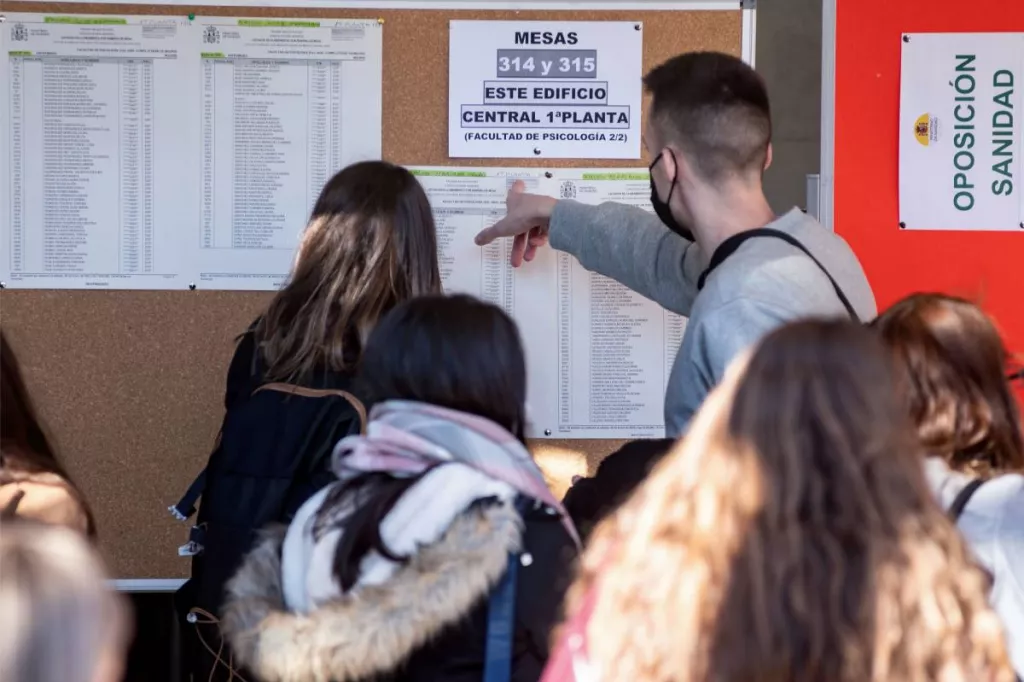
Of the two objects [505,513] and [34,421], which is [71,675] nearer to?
[505,513]

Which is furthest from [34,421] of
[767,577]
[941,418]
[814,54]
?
[814,54]

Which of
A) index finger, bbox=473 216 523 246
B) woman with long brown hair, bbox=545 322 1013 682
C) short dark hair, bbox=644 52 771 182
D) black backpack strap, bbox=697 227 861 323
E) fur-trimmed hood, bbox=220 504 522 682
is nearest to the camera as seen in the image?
woman with long brown hair, bbox=545 322 1013 682

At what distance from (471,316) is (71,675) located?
835mm

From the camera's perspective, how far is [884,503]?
1.17 m

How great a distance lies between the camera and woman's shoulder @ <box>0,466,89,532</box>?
1722 millimetres

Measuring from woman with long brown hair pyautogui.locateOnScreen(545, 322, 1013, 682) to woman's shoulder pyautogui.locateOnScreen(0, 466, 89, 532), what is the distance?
0.90m

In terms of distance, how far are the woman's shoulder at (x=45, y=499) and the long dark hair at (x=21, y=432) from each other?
13mm

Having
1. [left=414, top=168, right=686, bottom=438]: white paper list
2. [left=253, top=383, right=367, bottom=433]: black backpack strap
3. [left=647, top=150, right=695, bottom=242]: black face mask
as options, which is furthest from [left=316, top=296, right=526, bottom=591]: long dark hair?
[left=414, top=168, right=686, bottom=438]: white paper list

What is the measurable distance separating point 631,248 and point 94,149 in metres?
1.27

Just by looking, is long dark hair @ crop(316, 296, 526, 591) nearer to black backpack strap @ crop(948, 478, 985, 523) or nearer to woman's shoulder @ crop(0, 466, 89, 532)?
woman's shoulder @ crop(0, 466, 89, 532)

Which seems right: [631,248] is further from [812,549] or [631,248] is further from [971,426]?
[812,549]

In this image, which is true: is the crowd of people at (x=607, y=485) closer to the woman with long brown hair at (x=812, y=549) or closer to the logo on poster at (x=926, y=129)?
the woman with long brown hair at (x=812, y=549)

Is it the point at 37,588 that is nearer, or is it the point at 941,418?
the point at 37,588

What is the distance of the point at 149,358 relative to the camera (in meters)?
2.97
